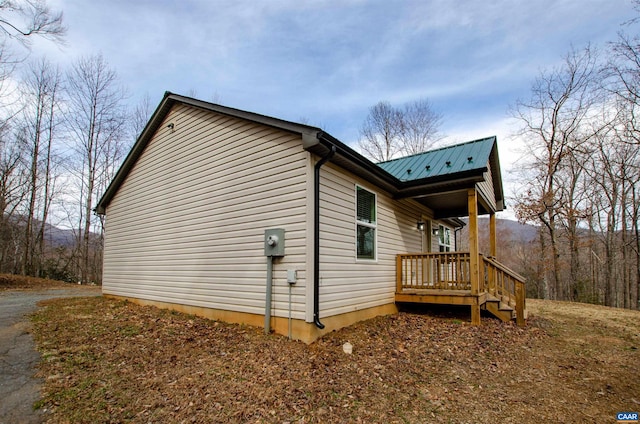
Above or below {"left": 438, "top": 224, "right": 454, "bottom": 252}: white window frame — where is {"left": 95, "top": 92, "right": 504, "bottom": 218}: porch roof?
above

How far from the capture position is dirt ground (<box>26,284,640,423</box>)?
11.4 feet

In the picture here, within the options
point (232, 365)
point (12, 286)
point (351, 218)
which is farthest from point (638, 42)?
point (12, 286)

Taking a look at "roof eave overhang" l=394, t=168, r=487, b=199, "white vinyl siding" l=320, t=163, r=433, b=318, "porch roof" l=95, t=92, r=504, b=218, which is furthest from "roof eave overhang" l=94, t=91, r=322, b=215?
"roof eave overhang" l=394, t=168, r=487, b=199

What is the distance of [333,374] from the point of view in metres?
4.30

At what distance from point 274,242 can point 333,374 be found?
2376mm

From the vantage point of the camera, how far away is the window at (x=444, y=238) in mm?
11820

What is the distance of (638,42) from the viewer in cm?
977

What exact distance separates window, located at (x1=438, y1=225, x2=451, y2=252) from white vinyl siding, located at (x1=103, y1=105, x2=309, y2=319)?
300 inches

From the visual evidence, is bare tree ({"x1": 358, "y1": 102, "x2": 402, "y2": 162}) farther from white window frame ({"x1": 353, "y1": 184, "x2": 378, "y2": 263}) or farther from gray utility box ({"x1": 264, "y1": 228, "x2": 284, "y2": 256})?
gray utility box ({"x1": 264, "y1": 228, "x2": 284, "y2": 256})

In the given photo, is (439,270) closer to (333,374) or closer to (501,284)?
(501,284)

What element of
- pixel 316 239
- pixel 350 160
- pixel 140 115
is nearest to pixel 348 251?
pixel 316 239

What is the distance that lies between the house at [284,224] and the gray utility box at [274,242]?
0.02 metres

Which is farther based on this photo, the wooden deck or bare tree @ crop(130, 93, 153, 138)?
bare tree @ crop(130, 93, 153, 138)

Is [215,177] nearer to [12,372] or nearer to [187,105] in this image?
[187,105]
